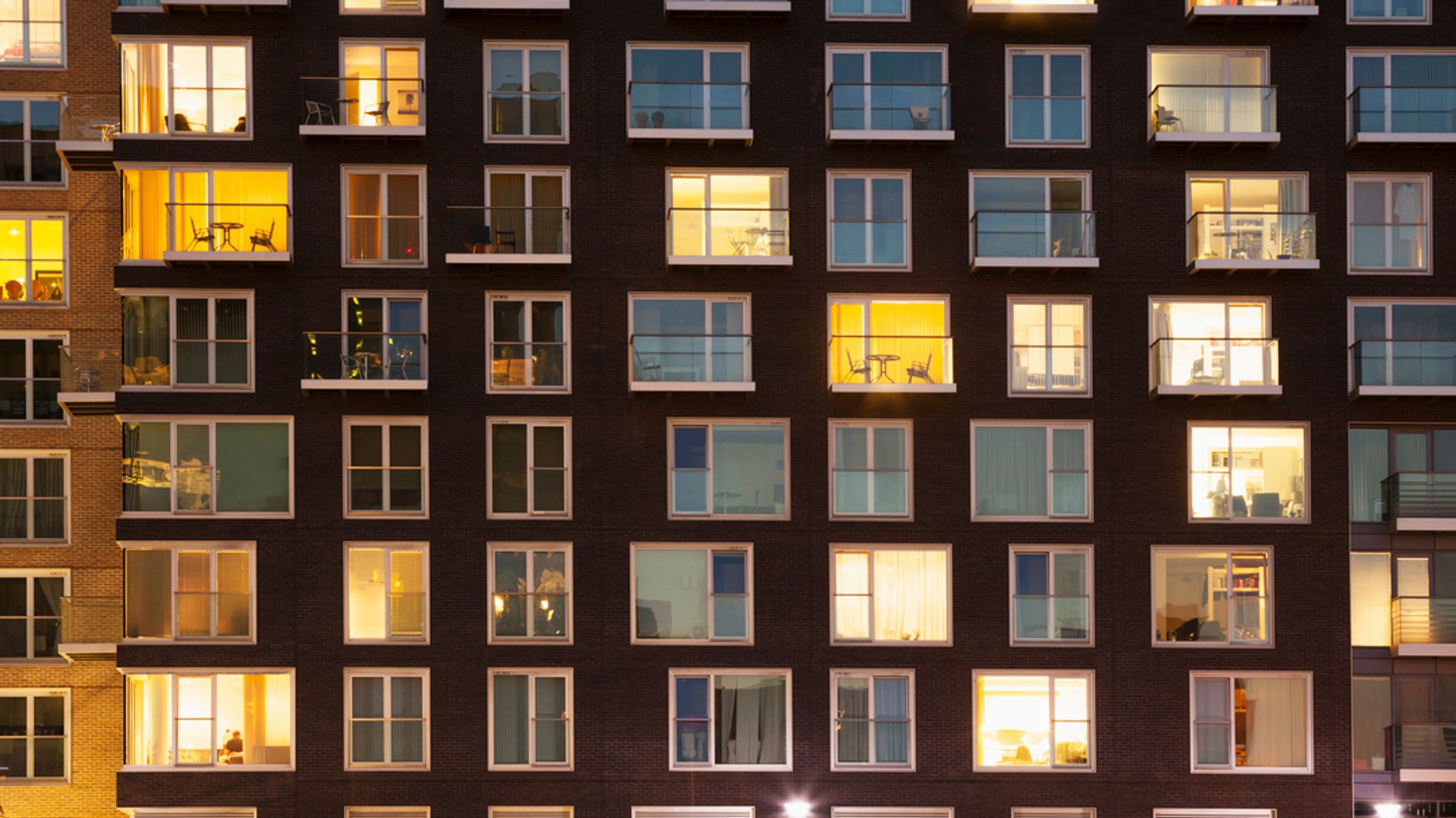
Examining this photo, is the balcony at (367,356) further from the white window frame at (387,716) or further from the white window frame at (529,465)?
the white window frame at (387,716)

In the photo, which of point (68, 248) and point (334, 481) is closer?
point (334, 481)

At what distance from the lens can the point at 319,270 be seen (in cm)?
2588

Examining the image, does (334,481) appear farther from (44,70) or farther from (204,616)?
(44,70)

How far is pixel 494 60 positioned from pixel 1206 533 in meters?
17.5

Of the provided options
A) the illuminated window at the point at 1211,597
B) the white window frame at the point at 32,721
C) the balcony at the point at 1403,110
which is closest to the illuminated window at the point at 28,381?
the white window frame at the point at 32,721

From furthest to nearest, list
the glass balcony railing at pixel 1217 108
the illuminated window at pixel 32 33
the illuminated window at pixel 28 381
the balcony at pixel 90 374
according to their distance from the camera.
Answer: the illuminated window at pixel 32 33 → the illuminated window at pixel 28 381 → the glass balcony railing at pixel 1217 108 → the balcony at pixel 90 374

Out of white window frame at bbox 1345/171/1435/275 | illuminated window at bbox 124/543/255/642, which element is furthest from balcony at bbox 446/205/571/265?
white window frame at bbox 1345/171/1435/275

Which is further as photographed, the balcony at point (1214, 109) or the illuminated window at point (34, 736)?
the illuminated window at point (34, 736)

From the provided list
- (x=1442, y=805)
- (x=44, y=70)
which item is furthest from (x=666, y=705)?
(x=44, y=70)

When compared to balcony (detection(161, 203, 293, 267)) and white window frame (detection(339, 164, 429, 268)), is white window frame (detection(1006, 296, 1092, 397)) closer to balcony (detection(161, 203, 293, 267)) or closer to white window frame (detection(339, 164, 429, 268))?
white window frame (detection(339, 164, 429, 268))

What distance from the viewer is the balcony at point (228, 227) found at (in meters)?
25.8

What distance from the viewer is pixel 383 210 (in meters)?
26.1

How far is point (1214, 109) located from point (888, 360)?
340 inches

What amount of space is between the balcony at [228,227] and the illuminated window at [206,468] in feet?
11.2
